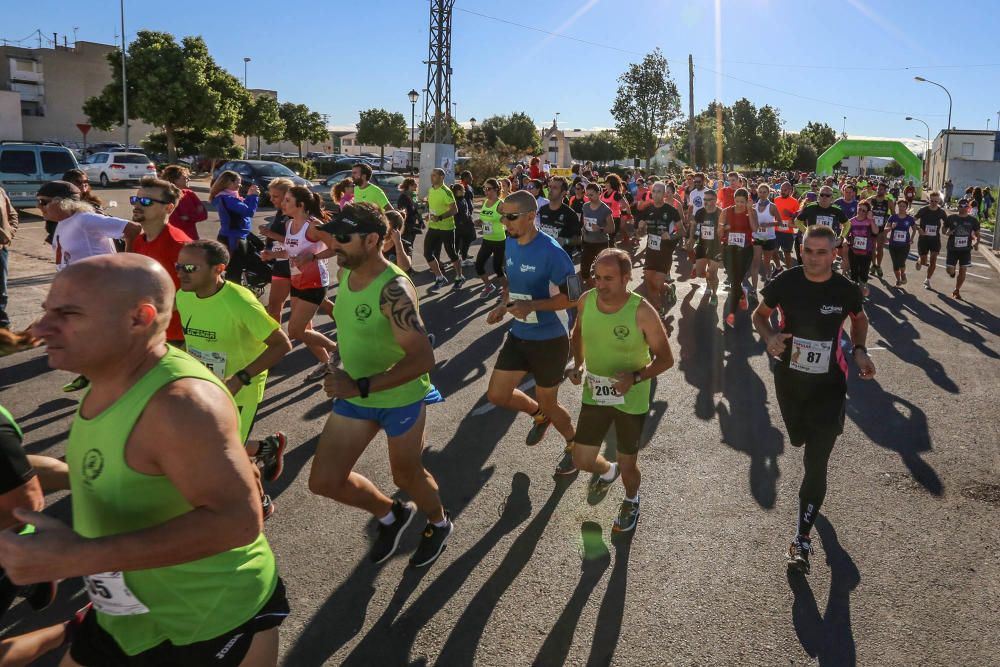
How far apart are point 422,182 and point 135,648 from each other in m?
28.2

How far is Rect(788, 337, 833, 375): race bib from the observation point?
419 cm

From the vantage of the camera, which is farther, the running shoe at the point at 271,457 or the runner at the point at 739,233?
the runner at the point at 739,233

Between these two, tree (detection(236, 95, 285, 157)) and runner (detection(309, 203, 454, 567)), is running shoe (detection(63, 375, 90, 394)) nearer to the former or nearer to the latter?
runner (detection(309, 203, 454, 567))

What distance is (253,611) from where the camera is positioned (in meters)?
2.07

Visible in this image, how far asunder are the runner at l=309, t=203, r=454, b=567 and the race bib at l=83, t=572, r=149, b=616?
159 cm

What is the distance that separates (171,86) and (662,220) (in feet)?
132

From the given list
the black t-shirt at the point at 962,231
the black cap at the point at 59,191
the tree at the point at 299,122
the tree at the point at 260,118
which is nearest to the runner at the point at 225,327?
the black cap at the point at 59,191

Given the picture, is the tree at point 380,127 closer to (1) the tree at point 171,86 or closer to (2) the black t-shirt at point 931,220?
(1) the tree at point 171,86

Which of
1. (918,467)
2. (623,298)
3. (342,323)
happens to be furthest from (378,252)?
(918,467)

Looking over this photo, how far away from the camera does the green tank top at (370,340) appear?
3578mm

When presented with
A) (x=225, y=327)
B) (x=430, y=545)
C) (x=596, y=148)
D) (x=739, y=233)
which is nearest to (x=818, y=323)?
(x=430, y=545)

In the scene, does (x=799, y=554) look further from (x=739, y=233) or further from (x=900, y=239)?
(x=900, y=239)

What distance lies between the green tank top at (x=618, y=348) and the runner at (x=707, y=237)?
7.93m

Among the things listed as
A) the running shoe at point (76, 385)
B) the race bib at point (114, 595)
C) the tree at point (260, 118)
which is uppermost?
the tree at point (260, 118)
